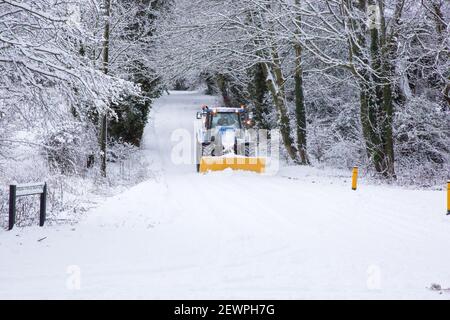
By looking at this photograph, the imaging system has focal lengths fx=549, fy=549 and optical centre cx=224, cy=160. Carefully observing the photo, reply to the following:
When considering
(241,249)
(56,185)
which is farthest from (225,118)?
(241,249)

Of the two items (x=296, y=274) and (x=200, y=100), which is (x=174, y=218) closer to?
(x=296, y=274)

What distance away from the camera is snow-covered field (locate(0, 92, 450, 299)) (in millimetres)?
5398

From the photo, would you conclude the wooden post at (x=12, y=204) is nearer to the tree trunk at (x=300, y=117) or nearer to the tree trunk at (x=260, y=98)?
the tree trunk at (x=300, y=117)

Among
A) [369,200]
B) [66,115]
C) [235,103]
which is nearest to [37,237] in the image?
[66,115]

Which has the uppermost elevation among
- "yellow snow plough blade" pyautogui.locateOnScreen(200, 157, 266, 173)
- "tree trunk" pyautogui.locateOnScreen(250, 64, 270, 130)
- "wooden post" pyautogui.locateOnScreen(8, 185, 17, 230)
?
"tree trunk" pyautogui.locateOnScreen(250, 64, 270, 130)

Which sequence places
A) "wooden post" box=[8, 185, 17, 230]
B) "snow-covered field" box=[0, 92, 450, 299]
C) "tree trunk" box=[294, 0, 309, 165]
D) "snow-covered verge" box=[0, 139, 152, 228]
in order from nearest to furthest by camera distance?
"snow-covered field" box=[0, 92, 450, 299] < "wooden post" box=[8, 185, 17, 230] < "snow-covered verge" box=[0, 139, 152, 228] < "tree trunk" box=[294, 0, 309, 165]

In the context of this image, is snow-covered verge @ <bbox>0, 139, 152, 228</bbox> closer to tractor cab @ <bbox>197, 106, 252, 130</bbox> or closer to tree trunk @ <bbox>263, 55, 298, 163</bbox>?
tractor cab @ <bbox>197, 106, 252, 130</bbox>

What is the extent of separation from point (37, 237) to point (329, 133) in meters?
15.0

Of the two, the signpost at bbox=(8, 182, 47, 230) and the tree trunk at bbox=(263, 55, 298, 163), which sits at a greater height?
the tree trunk at bbox=(263, 55, 298, 163)

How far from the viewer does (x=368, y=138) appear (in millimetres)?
16328

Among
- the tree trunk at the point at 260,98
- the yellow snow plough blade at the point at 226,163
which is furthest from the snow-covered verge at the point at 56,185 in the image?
the tree trunk at the point at 260,98

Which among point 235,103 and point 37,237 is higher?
point 235,103

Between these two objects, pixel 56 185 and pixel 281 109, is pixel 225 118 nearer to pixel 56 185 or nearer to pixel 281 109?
pixel 281 109

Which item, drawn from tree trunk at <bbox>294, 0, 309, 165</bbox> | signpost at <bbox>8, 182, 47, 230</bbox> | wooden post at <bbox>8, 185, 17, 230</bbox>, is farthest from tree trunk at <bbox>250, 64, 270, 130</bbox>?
wooden post at <bbox>8, 185, 17, 230</bbox>
